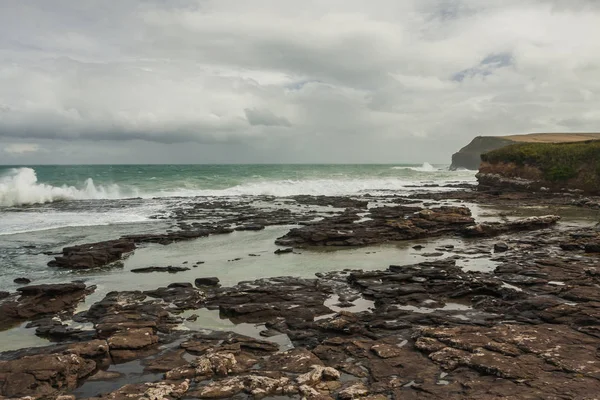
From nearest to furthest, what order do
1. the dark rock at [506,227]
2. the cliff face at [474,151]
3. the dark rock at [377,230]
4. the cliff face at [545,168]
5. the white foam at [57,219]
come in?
1. the dark rock at [377,230]
2. the dark rock at [506,227]
3. the white foam at [57,219]
4. the cliff face at [545,168]
5. the cliff face at [474,151]

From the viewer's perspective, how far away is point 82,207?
45.5m

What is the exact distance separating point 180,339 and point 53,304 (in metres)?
5.49

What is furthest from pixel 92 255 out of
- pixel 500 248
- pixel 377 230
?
pixel 500 248

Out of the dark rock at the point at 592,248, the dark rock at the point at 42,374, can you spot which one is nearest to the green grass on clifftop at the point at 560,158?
the dark rock at the point at 592,248

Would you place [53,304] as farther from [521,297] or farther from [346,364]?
[521,297]

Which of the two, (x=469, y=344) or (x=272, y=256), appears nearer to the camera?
(x=469, y=344)

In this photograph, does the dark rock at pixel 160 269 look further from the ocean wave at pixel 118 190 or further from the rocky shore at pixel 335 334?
the ocean wave at pixel 118 190

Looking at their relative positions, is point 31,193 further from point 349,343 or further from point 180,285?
point 349,343

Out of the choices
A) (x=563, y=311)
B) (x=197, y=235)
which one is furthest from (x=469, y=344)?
(x=197, y=235)

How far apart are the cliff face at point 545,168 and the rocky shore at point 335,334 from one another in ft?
112

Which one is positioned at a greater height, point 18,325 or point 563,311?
point 563,311

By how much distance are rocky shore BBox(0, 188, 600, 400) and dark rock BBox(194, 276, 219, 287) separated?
392 millimetres

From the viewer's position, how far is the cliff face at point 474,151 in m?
157

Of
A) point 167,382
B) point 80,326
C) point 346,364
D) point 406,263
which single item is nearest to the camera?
point 167,382
